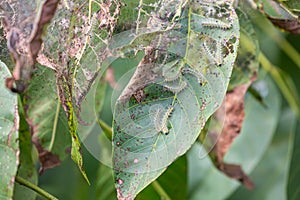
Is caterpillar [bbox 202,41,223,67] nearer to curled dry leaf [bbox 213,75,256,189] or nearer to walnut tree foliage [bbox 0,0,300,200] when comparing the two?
walnut tree foliage [bbox 0,0,300,200]

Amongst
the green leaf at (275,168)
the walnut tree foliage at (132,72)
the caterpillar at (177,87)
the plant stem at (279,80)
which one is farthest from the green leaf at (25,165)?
the green leaf at (275,168)

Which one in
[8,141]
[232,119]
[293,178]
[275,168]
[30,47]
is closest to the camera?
[30,47]

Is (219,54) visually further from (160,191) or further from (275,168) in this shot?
(275,168)

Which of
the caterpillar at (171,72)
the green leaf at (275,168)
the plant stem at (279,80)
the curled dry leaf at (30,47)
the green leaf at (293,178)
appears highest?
the curled dry leaf at (30,47)

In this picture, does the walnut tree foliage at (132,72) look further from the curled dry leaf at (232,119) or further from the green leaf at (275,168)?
the green leaf at (275,168)

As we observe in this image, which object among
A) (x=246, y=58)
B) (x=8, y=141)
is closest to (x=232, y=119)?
(x=246, y=58)
